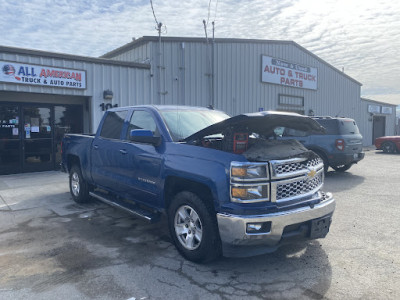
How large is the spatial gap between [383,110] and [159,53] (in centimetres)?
2144

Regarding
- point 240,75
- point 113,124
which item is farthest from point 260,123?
point 240,75

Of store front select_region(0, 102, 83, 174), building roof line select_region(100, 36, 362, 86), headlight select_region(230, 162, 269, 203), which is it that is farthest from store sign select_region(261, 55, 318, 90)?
headlight select_region(230, 162, 269, 203)

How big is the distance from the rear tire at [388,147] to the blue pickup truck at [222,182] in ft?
54.5

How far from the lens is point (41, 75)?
9.77 m

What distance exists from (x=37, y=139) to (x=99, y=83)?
9.14 ft

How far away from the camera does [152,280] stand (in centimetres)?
345

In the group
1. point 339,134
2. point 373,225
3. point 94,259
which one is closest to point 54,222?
point 94,259

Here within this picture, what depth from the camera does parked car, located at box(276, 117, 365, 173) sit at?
9.69 metres

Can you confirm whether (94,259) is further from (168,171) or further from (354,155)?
(354,155)

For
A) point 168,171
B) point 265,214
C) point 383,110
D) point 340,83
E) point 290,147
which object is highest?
point 340,83

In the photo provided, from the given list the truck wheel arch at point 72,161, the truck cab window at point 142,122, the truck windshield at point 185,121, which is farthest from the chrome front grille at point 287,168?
the truck wheel arch at point 72,161

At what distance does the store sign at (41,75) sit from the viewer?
30.4ft

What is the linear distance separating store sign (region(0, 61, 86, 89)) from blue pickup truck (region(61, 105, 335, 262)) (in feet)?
Answer: 20.1

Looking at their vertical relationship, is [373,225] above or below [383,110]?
below
